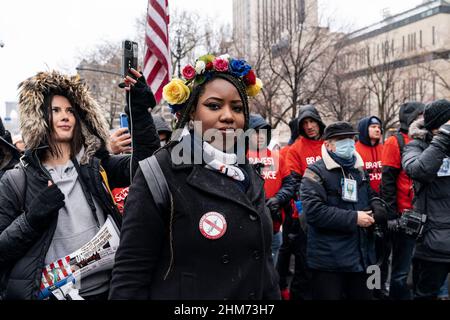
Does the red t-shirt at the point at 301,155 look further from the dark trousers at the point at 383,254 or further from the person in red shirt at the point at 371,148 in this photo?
the dark trousers at the point at 383,254

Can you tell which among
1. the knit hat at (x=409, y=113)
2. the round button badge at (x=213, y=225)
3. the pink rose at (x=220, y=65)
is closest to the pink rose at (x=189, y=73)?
the pink rose at (x=220, y=65)

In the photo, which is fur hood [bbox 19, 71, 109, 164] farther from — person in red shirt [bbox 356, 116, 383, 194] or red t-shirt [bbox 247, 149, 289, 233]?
person in red shirt [bbox 356, 116, 383, 194]

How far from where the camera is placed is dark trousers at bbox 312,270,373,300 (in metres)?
4.28

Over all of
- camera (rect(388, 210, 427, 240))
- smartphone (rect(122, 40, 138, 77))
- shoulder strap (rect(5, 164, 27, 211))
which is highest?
smartphone (rect(122, 40, 138, 77))

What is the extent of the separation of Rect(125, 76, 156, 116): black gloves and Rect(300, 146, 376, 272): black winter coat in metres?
2.13

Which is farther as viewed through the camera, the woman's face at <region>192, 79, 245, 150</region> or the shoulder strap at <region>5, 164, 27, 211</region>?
the shoulder strap at <region>5, 164, 27, 211</region>

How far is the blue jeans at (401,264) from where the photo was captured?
5621 mm

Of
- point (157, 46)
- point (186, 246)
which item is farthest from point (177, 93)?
point (157, 46)

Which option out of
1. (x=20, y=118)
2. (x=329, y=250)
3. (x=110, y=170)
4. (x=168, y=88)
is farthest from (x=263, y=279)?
(x=329, y=250)

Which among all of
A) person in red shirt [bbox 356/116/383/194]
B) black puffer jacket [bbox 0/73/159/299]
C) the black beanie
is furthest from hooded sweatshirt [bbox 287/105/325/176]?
black puffer jacket [bbox 0/73/159/299]

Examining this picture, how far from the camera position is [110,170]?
10.3ft

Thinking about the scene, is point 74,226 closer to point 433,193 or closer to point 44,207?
point 44,207

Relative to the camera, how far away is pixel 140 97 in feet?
9.12

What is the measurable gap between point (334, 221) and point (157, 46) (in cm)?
230
